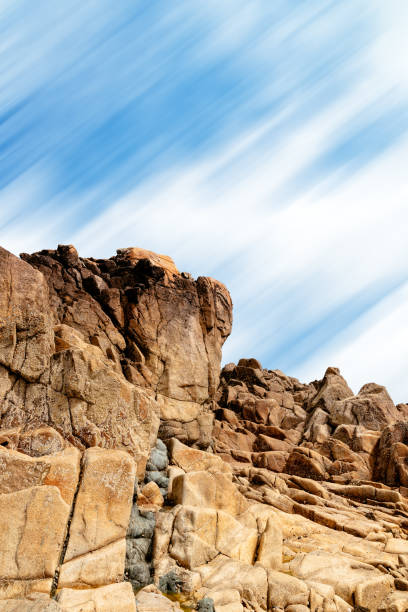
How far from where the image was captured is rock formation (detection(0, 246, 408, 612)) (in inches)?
696

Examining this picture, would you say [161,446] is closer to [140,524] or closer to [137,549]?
[140,524]

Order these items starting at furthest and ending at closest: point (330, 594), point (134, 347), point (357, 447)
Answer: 1. point (357, 447)
2. point (134, 347)
3. point (330, 594)

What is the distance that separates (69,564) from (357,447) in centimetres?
4639

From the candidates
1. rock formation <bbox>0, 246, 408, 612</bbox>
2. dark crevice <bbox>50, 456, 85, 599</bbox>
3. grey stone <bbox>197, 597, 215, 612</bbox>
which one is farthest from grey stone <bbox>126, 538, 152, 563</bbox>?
grey stone <bbox>197, 597, 215, 612</bbox>

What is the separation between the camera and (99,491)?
19.5 m

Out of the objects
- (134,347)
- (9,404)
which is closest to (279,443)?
(134,347)

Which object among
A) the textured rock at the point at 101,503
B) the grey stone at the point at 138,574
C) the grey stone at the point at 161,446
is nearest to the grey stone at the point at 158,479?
the grey stone at the point at 161,446

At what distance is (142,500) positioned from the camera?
24375 mm

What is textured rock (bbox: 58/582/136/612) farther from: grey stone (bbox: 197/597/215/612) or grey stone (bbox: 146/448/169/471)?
grey stone (bbox: 146/448/169/471)

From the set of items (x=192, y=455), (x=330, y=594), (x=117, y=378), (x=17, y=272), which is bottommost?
(x=330, y=594)

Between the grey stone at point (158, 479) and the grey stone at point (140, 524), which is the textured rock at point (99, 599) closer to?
the grey stone at point (140, 524)

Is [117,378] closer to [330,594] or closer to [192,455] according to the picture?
[192,455]

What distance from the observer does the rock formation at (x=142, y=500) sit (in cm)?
1767

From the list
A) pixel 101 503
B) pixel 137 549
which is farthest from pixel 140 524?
pixel 101 503
